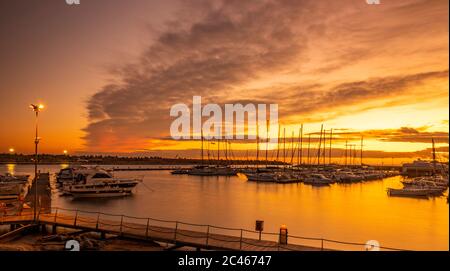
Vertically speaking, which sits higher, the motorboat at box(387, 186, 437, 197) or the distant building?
the distant building

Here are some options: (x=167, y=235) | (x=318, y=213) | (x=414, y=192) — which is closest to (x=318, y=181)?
(x=414, y=192)

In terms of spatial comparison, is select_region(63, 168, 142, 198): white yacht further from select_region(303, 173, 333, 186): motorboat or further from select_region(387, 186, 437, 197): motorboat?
select_region(387, 186, 437, 197): motorboat

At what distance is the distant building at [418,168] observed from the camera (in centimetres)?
13643

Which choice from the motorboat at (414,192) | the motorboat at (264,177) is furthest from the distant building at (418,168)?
the motorboat at (414,192)

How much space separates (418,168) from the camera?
5566 inches

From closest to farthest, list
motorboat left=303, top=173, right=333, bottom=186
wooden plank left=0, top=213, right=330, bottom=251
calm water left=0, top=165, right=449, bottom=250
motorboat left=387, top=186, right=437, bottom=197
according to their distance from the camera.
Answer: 1. wooden plank left=0, top=213, right=330, bottom=251
2. calm water left=0, top=165, right=449, bottom=250
3. motorboat left=387, top=186, right=437, bottom=197
4. motorboat left=303, top=173, right=333, bottom=186

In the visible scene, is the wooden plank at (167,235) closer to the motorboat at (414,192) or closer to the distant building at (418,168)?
the motorboat at (414,192)

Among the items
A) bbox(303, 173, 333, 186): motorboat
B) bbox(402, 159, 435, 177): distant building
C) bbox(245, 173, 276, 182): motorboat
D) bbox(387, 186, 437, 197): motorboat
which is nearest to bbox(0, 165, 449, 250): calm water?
bbox(387, 186, 437, 197): motorboat

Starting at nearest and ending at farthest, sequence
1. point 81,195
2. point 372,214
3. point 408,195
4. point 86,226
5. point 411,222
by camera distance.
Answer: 1. point 86,226
2. point 411,222
3. point 372,214
4. point 81,195
5. point 408,195

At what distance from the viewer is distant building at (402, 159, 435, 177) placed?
13643 centimetres

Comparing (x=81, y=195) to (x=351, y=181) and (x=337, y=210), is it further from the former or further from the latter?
(x=351, y=181)
